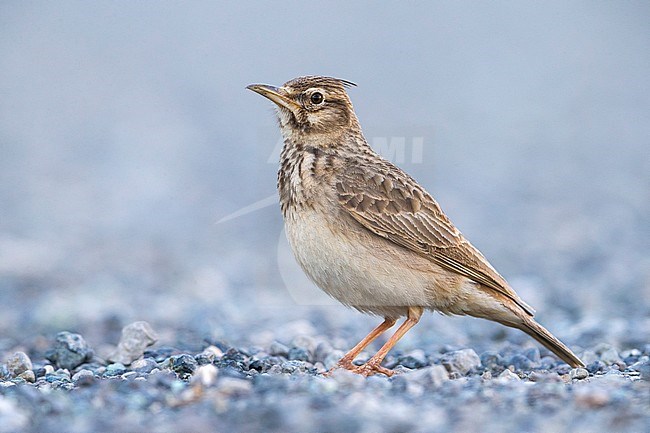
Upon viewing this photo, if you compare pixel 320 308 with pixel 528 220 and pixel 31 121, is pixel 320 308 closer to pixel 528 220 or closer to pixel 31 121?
pixel 528 220

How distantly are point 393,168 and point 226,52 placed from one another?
113 feet

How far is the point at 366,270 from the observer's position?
24.1 feet

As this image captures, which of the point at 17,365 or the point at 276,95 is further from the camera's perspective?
the point at 276,95

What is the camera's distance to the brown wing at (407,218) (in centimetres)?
761

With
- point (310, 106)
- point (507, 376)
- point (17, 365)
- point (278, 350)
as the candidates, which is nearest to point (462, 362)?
point (507, 376)

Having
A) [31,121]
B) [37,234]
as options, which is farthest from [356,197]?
[31,121]

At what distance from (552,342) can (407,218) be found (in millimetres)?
1333

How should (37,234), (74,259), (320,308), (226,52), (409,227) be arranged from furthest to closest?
(226,52) < (37,234) < (74,259) < (320,308) < (409,227)

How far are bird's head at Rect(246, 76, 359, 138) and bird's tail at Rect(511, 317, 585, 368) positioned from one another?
193cm

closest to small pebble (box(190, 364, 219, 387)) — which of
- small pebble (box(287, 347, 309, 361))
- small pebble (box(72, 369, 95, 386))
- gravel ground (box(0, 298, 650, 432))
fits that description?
gravel ground (box(0, 298, 650, 432))

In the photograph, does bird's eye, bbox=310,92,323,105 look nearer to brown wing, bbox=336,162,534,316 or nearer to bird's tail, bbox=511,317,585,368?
brown wing, bbox=336,162,534,316

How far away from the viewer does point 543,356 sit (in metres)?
8.94

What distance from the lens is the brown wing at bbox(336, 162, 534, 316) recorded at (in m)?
7.61

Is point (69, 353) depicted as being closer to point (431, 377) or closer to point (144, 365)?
point (144, 365)
